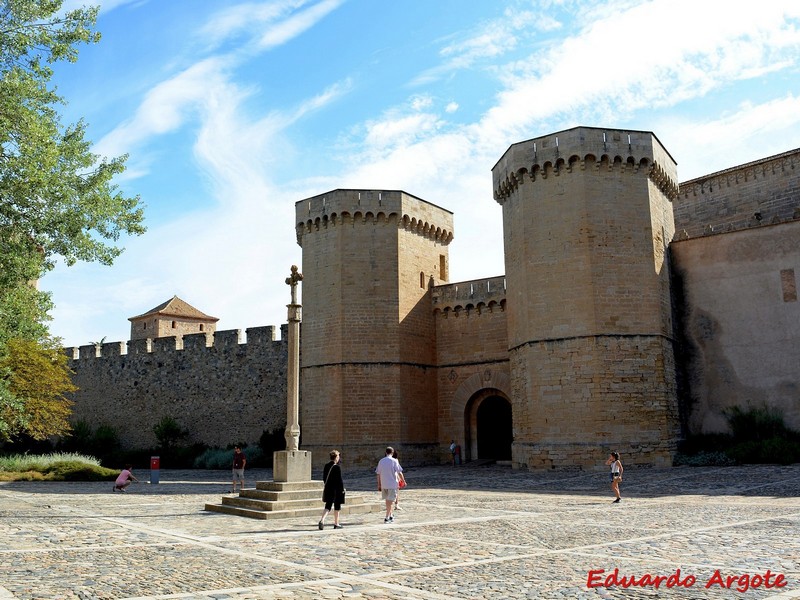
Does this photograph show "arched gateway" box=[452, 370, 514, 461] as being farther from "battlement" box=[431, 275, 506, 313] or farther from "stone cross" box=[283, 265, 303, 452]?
"stone cross" box=[283, 265, 303, 452]

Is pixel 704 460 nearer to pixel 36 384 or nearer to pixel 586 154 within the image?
pixel 586 154

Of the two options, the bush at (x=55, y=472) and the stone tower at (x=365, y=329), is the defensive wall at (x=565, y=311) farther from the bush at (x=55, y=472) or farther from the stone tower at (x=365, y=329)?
the bush at (x=55, y=472)

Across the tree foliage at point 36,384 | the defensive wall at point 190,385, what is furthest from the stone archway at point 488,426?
the tree foliage at point 36,384

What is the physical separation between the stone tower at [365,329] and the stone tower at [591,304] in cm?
446

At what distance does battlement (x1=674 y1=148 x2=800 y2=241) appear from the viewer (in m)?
24.7

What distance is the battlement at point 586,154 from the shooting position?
1930 cm

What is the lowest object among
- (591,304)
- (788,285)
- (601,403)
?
(601,403)

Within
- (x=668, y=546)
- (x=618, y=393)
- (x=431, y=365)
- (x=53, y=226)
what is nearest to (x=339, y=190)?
(x=431, y=365)

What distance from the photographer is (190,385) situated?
101ft

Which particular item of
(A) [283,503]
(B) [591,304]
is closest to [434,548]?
(A) [283,503]

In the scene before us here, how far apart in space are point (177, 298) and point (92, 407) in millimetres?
12956

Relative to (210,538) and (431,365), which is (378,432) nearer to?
(431,365)

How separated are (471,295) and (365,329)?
12.4ft
